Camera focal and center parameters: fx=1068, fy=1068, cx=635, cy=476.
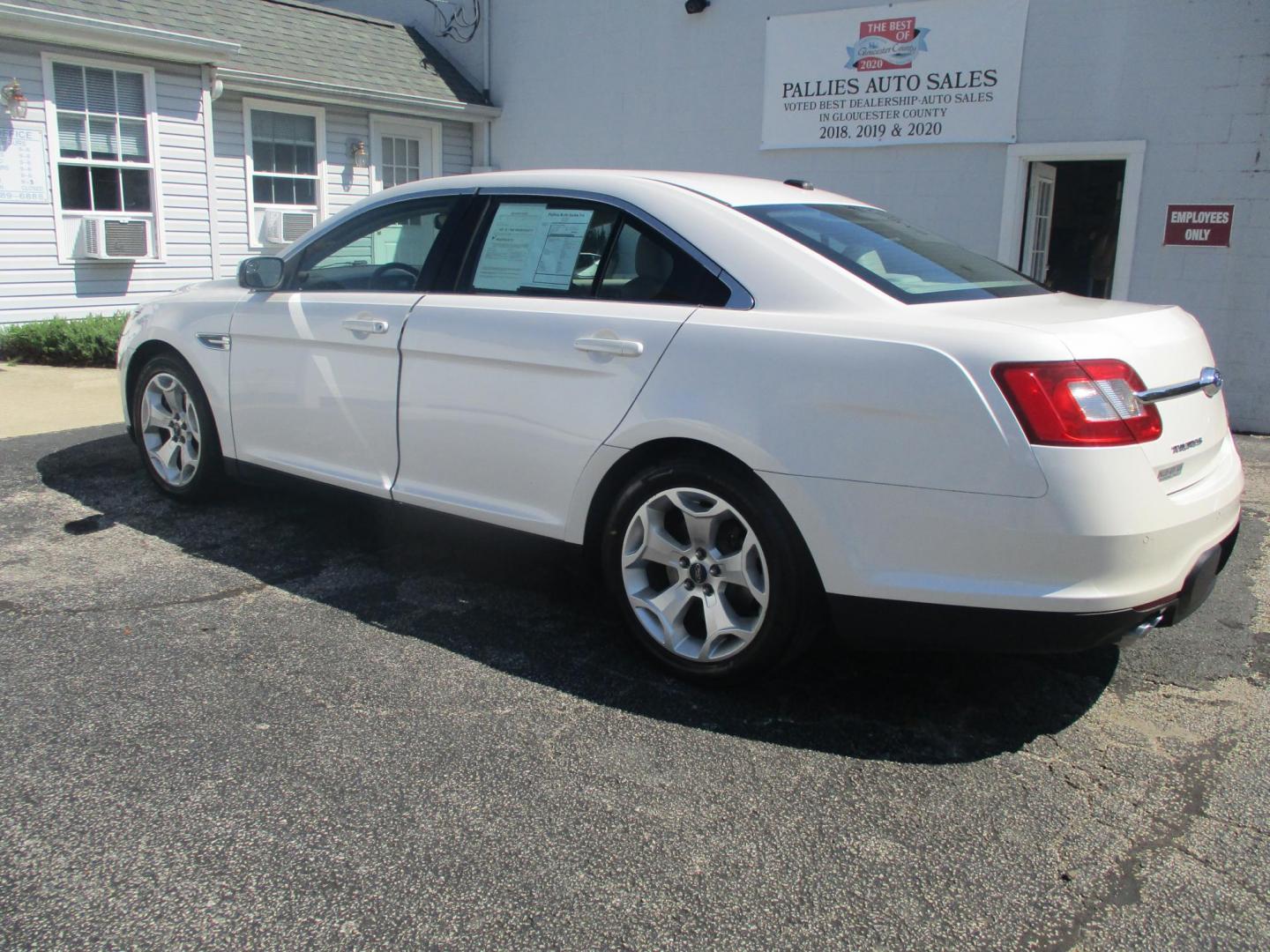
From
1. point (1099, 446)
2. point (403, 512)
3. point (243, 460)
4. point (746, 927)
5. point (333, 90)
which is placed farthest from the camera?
point (333, 90)

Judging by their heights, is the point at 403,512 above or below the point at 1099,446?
below

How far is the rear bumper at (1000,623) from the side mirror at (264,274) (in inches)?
118

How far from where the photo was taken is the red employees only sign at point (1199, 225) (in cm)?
908

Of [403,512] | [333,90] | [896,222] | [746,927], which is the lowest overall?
[746,927]

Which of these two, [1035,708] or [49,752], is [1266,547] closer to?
[1035,708]

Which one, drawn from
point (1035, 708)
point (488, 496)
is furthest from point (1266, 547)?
point (488, 496)

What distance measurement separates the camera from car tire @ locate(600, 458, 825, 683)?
3.20m

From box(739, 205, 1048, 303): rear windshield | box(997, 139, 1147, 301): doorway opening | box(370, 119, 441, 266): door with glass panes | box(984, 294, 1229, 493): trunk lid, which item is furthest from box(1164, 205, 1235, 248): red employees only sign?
box(370, 119, 441, 266): door with glass panes

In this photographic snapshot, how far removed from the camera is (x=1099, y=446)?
9.14 feet

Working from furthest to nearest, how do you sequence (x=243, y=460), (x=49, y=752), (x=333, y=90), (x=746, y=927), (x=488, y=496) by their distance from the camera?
(x=333, y=90) < (x=243, y=460) < (x=488, y=496) < (x=49, y=752) < (x=746, y=927)

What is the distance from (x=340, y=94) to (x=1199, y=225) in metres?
9.58

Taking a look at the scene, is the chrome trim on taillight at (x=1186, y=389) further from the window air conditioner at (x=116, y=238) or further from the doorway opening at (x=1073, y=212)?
the window air conditioner at (x=116, y=238)

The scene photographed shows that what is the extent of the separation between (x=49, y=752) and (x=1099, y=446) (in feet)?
9.76

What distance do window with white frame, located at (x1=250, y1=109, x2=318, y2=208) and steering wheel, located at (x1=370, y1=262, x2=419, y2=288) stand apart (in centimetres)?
926
